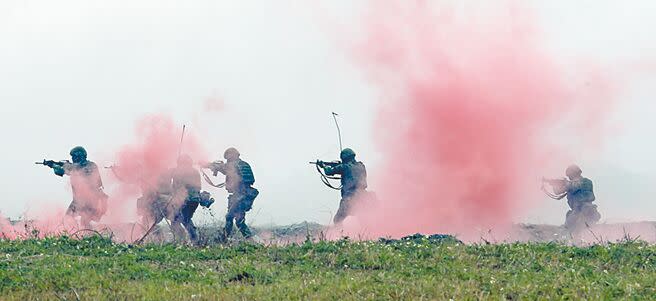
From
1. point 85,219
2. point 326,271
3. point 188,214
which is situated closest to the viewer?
point 326,271

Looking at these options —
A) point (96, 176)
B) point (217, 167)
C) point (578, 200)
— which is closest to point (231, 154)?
point (217, 167)

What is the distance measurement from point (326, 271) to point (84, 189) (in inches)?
460

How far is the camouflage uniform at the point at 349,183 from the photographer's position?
22562 millimetres

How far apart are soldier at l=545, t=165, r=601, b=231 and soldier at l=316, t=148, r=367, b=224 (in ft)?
18.8

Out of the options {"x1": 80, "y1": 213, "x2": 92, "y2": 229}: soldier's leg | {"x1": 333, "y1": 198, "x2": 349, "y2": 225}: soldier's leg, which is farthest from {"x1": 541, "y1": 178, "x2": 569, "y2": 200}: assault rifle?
{"x1": 80, "y1": 213, "x2": 92, "y2": 229}: soldier's leg

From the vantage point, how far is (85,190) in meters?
22.4

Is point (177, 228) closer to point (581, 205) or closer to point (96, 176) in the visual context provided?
point (96, 176)

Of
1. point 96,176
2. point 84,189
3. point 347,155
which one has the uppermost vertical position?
point 347,155

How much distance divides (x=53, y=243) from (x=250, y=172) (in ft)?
27.4

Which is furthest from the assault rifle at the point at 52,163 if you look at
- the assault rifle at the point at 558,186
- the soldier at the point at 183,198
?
the assault rifle at the point at 558,186

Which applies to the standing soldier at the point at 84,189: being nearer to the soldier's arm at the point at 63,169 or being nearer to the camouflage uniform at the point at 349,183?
the soldier's arm at the point at 63,169

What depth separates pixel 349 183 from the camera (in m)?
22.6

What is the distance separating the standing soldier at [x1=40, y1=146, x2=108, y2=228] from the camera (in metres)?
22.4

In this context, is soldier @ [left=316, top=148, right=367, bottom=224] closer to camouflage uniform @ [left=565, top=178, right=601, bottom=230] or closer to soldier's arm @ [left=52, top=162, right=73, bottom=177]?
camouflage uniform @ [left=565, top=178, right=601, bottom=230]
